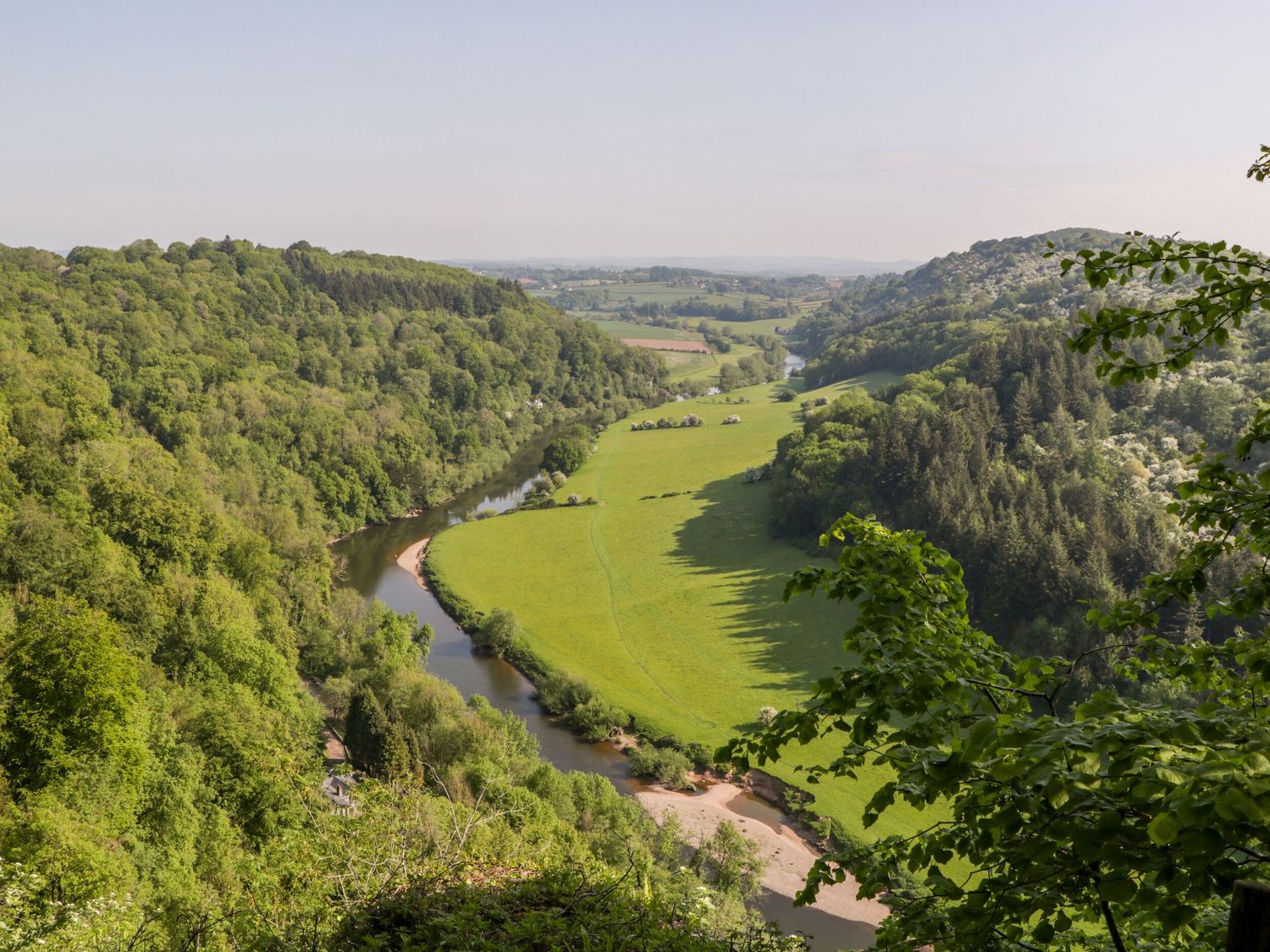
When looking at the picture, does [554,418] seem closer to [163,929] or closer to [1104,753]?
[163,929]

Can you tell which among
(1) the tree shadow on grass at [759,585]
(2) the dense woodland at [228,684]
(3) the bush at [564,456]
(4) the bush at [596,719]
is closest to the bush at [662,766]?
(4) the bush at [596,719]

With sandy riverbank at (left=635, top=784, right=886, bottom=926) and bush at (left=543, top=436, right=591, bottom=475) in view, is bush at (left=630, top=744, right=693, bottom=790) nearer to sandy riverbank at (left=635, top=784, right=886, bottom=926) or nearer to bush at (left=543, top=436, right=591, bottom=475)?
sandy riverbank at (left=635, top=784, right=886, bottom=926)

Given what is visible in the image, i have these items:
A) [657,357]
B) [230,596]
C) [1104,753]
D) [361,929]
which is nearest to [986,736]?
[1104,753]

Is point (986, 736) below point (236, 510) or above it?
above

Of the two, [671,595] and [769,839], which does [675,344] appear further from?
[769,839]

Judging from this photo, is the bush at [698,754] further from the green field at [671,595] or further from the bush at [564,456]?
the bush at [564,456]

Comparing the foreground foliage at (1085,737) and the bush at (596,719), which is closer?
the foreground foliage at (1085,737)

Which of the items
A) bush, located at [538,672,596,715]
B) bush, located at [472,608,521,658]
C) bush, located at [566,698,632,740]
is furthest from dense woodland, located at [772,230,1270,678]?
bush, located at [472,608,521,658]

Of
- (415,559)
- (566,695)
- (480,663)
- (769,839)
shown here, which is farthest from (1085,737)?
(415,559)
